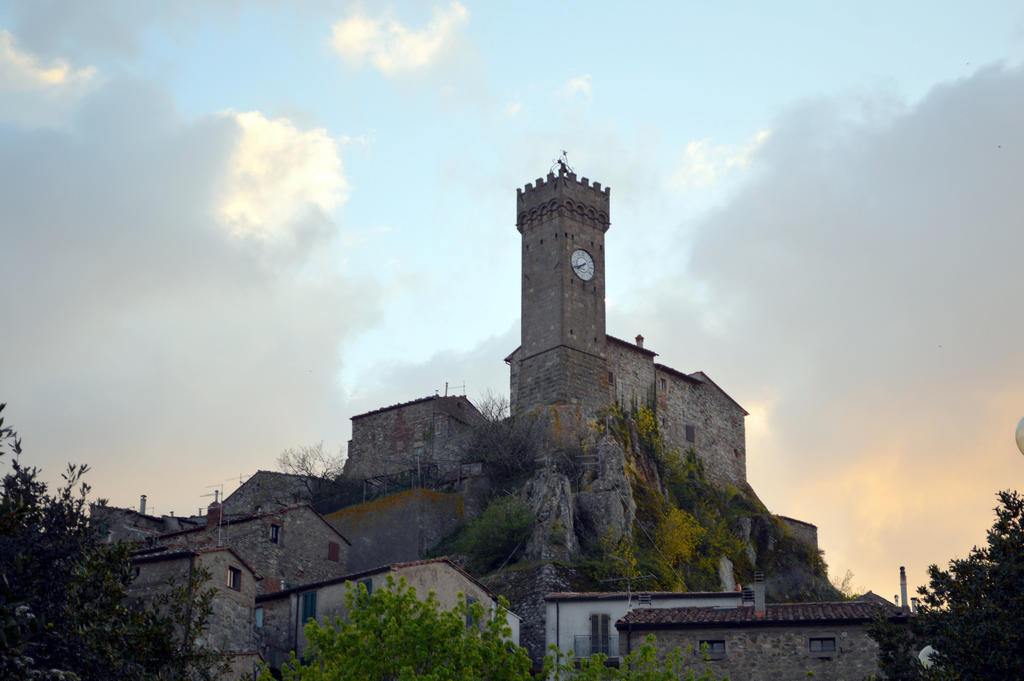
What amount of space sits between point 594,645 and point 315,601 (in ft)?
29.6

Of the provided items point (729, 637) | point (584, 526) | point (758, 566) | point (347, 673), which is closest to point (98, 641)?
point (347, 673)

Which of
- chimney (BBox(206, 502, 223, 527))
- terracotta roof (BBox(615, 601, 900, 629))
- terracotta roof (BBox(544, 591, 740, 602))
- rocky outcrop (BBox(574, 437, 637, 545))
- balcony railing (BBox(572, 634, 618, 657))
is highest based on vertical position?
rocky outcrop (BBox(574, 437, 637, 545))

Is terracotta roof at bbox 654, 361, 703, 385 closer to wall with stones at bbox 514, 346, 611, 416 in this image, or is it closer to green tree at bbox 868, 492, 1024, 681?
wall with stones at bbox 514, 346, 611, 416

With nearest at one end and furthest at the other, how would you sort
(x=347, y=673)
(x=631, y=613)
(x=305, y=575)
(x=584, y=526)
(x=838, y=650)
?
(x=347, y=673) < (x=838, y=650) < (x=631, y=613) < (x=305, y=575) < (x=584, y=526)

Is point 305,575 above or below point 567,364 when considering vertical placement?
below

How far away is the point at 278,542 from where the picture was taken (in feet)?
149

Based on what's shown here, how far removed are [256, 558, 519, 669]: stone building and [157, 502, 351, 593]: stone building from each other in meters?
4.92

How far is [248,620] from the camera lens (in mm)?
37625

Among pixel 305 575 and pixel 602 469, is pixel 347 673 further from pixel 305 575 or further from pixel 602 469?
pixel 602 469

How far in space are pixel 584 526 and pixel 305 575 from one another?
11.6m

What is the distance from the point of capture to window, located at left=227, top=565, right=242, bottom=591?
1449 inches

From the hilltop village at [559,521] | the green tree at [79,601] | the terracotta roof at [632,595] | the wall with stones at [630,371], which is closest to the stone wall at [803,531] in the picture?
the hilltop village at [559,521]

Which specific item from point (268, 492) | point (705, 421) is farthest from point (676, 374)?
point (268, 492)

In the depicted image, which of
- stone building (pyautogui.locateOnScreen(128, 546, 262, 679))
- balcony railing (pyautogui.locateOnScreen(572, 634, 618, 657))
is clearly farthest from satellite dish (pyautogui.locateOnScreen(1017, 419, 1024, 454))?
balcony railing (pyautogui.locateOnScreen(572, 634, 618, 657))
